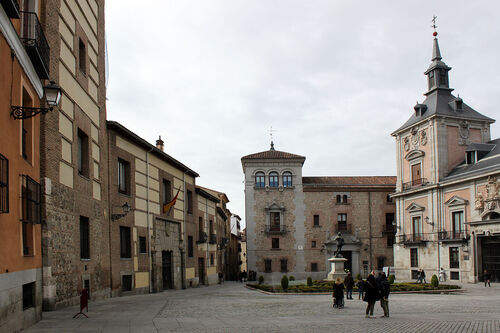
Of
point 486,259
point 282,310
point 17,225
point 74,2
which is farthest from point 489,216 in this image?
point 17,225

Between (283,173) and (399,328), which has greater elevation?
(283,173)

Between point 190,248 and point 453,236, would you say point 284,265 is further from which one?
point 190,248

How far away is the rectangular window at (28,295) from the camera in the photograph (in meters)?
12.6

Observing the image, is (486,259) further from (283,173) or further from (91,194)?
(91,194)

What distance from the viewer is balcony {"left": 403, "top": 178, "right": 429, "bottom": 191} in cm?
4829

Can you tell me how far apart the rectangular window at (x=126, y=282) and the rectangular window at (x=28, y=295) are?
1068 centimetres

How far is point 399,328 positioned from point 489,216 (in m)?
30.5

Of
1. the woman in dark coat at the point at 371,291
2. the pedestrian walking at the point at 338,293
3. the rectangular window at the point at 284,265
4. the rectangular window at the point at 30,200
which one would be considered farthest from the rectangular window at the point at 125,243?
the rectangular window at the point at 284,265

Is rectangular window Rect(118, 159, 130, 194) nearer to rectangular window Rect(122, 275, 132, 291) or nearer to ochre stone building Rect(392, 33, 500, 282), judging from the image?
rectangular window Rect(122, 275, 132, 291)

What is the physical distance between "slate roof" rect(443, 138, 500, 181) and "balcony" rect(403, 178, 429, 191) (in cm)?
241

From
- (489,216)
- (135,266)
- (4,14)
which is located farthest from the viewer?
(489,216)

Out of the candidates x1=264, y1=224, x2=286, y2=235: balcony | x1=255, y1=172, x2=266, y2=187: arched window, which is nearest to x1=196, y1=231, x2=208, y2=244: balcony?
x1=264, y1=224, x2=286, y2=235: balcony

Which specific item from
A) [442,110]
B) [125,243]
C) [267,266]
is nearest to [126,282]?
[125,243]

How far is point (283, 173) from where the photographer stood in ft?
189
